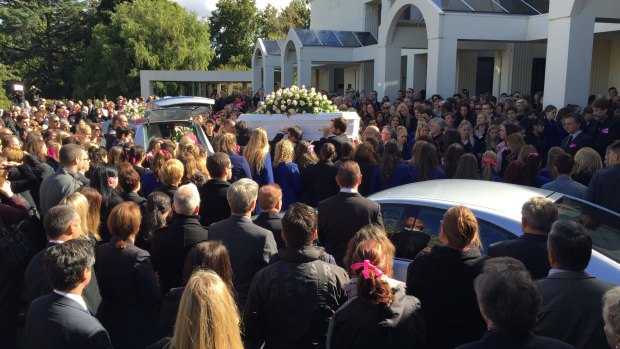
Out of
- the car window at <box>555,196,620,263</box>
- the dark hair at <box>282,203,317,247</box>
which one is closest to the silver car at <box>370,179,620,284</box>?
the car window at <box>555,196,620,263</box>

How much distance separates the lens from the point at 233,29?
65.6 metres

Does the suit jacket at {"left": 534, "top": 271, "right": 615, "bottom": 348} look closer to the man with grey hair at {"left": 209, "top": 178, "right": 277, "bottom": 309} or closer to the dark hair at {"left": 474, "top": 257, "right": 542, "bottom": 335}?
the dark hair at {"left": 474, "top": 257, "right": 542, "bottom": 335}

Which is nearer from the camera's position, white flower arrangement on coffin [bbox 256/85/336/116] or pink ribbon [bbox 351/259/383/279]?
pink ribbon [bbox 351/259/383/279]

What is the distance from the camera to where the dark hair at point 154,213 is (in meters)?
4.86

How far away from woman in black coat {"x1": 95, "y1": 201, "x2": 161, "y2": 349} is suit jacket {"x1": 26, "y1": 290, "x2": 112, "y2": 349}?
0.95m

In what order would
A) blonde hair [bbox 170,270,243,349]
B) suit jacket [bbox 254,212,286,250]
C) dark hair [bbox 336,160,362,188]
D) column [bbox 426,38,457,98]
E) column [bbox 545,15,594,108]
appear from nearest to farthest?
blonde hair [bbox 170,270,243,349] → suit jacket [bbox 254,212,286,250] → dark hair [bbox 336,160,362,188] → column [bbox 545,15,594,108] → column [bbox 426,38,457,98]

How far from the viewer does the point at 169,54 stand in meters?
49.2

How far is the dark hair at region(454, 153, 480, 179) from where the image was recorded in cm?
651

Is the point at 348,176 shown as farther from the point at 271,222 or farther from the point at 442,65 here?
the point at 442,65

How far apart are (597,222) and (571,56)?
835 centimetres

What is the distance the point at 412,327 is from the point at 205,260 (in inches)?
49.9

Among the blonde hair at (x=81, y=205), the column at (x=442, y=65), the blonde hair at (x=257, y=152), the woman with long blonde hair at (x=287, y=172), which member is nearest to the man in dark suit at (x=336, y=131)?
the woman with long blonde hair at (x=287, y=172)

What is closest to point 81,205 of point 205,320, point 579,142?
point 205,320

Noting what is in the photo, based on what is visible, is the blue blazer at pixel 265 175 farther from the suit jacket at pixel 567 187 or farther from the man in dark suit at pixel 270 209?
the suit jacket at pixel 567 187
